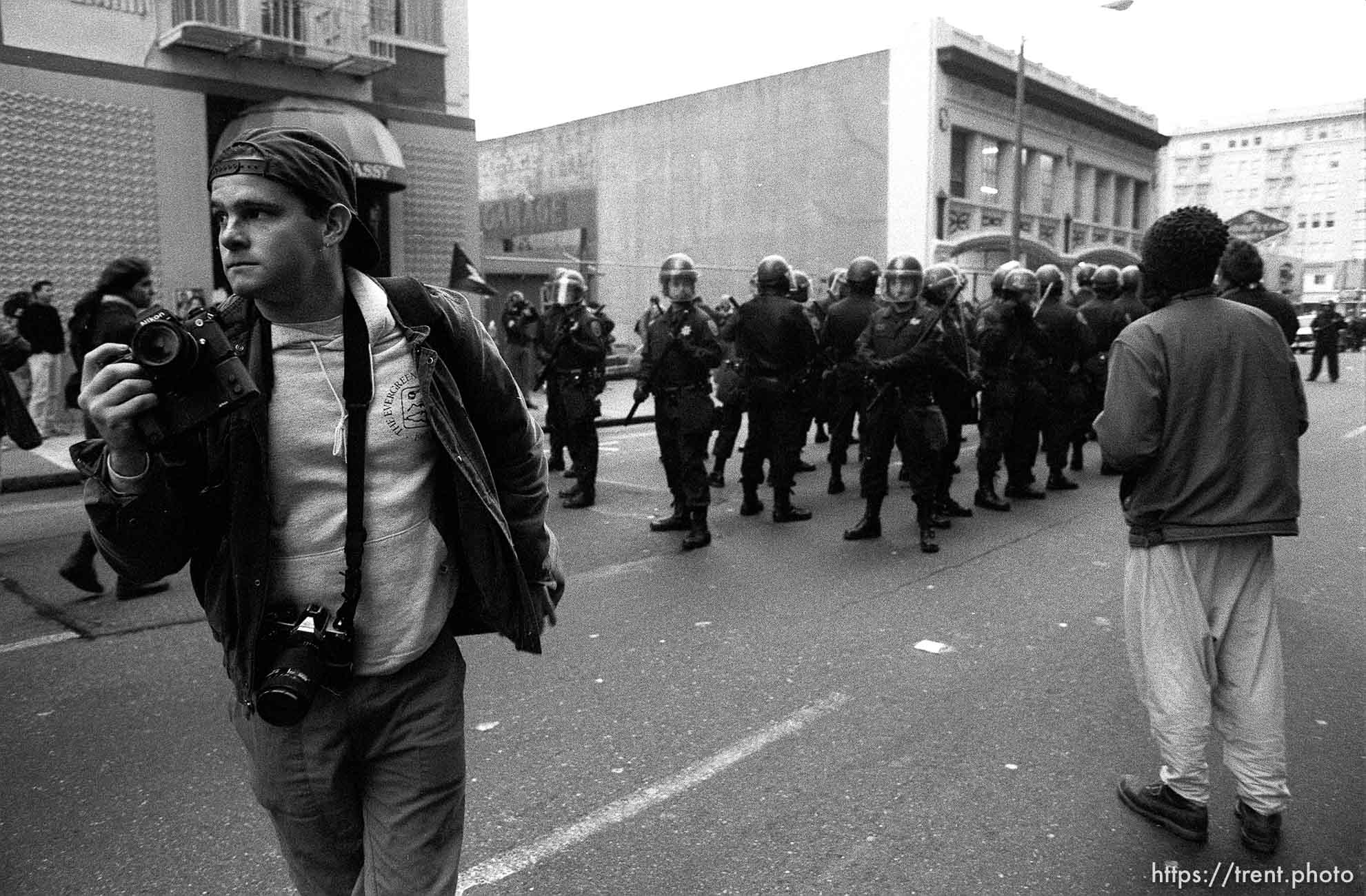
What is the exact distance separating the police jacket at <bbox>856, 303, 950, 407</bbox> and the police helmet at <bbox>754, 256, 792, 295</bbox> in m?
0.98

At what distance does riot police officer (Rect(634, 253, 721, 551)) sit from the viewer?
7641 millimetres

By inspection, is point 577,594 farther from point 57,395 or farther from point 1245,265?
point 57,395

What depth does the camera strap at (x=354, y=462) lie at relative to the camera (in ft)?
6.20

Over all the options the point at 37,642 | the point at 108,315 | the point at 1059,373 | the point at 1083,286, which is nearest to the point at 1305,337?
the point at 1083,286

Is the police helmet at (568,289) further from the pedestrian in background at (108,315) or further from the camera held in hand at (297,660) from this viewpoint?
the camera held in hand at (297,660)

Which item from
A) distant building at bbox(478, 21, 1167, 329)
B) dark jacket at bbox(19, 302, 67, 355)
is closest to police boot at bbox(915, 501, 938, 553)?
dark jacket at bbox(19, 302, 67, 355)

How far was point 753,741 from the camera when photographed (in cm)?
397

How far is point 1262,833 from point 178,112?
15.4 meters

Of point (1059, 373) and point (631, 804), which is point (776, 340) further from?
point (631, 804)

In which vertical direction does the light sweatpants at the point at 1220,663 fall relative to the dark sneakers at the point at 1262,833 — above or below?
above

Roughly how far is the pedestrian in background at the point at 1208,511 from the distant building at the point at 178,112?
11968 mm

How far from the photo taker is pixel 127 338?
166 centimetres

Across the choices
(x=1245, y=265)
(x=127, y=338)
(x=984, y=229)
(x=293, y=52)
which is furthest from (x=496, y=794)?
(x=984, y=229)

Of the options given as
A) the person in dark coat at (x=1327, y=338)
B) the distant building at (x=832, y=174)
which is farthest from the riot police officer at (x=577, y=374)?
the person in dark coat at (x=1327, y=338)
